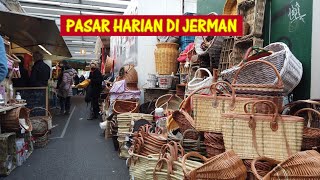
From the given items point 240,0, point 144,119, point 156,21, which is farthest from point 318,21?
point 144,119

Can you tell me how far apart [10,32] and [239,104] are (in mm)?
5417

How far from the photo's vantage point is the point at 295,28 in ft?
10.2

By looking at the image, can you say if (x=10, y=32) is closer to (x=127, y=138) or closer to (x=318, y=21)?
(x=127, y=138)

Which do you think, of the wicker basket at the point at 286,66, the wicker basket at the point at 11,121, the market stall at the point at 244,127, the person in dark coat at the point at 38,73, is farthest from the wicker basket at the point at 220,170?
the person in dark coat at the point at 38,73

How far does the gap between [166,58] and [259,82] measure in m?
3.23

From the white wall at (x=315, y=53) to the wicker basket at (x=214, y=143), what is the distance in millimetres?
1199

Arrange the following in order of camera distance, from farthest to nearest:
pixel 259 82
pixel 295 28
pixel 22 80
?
pixel 22 80, pixel 295 28, pixel 259 82

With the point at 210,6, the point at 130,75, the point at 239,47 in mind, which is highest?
the point at 210,6

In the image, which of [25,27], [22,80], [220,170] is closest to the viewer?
[220,170]

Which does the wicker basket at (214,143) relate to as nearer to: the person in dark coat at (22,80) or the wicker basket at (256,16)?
the wicker basket at (256,16)

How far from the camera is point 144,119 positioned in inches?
167

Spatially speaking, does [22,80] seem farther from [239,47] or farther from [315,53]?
[315,53]

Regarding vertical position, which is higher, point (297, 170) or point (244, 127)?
point (244, 127)

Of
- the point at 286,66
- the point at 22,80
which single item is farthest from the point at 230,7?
the point at 22,80
